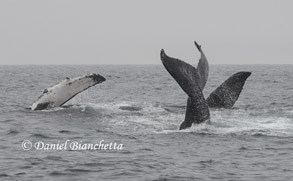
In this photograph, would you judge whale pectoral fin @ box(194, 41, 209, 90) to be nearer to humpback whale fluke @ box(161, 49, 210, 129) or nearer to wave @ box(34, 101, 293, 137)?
humpback whale fluke @ box(161, 49, 210, 129)

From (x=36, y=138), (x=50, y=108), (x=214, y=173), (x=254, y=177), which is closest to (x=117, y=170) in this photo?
(x=214, y=173)

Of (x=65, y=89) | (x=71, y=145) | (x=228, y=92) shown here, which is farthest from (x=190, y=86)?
(x=65, y=89)

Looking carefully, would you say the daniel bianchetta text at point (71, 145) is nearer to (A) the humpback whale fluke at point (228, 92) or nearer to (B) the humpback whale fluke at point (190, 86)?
(B) the humpback whale fluke at point (190, 86)

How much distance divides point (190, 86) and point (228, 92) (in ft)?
17.2

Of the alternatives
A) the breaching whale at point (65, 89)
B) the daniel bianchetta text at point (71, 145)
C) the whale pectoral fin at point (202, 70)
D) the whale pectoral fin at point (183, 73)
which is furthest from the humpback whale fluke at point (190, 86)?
the breaching whale at point (65, 89)

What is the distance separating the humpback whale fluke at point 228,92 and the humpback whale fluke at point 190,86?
3384 mm

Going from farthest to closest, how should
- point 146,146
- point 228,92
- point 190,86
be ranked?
point 228,92 < point 190,86 < point 146,146

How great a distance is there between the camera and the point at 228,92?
70.7 ft

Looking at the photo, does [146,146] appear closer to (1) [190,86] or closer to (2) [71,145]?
(2) [71,145]

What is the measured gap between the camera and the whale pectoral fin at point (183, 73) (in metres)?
15.7

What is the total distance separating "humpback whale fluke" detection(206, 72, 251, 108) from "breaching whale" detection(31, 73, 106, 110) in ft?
13.7

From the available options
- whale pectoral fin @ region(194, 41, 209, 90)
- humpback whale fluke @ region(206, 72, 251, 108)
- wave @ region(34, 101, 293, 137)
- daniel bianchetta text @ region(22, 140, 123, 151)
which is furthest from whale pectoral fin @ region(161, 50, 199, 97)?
humpback whale fluke @ region(206, 72, 251, 108)

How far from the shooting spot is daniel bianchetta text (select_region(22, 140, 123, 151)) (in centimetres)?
1484

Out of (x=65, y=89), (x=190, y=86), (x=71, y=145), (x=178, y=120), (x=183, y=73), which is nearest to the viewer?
(x=71, y=145)
